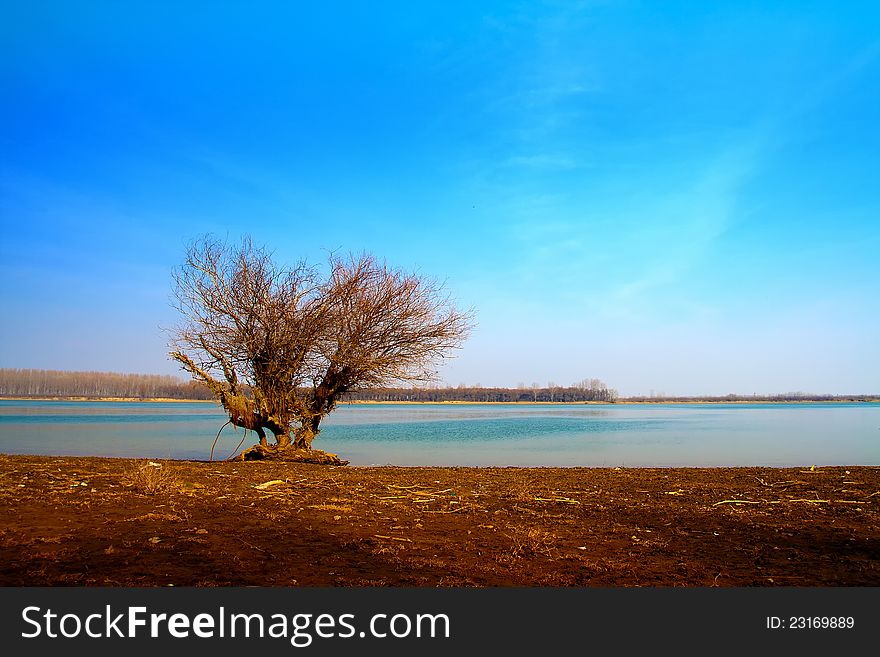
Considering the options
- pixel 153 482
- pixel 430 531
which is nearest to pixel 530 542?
pixel 430 531

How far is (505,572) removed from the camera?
17.7ft

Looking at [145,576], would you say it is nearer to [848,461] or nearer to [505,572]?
[505,572]

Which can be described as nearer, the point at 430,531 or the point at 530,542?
the point at 530,542

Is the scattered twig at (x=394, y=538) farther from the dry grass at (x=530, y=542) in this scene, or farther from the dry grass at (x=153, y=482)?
the dry grass at (x=153, y=482)

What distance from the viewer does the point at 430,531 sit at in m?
7.18

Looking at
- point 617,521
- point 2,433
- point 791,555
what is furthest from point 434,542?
point 2,433

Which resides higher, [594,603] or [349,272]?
[349,272]

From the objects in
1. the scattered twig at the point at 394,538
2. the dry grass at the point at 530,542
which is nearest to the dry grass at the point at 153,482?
the scattered twig at the point at 394,538

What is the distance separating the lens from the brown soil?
530cm

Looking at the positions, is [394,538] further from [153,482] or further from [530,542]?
[153,482]

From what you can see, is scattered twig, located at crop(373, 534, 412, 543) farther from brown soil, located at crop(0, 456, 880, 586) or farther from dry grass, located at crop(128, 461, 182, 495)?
dry grass, located at crop(128, 461, 182, 495)

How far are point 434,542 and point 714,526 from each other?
3706 millimetres

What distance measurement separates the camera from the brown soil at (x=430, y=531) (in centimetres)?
530

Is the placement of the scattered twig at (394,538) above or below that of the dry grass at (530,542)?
below
